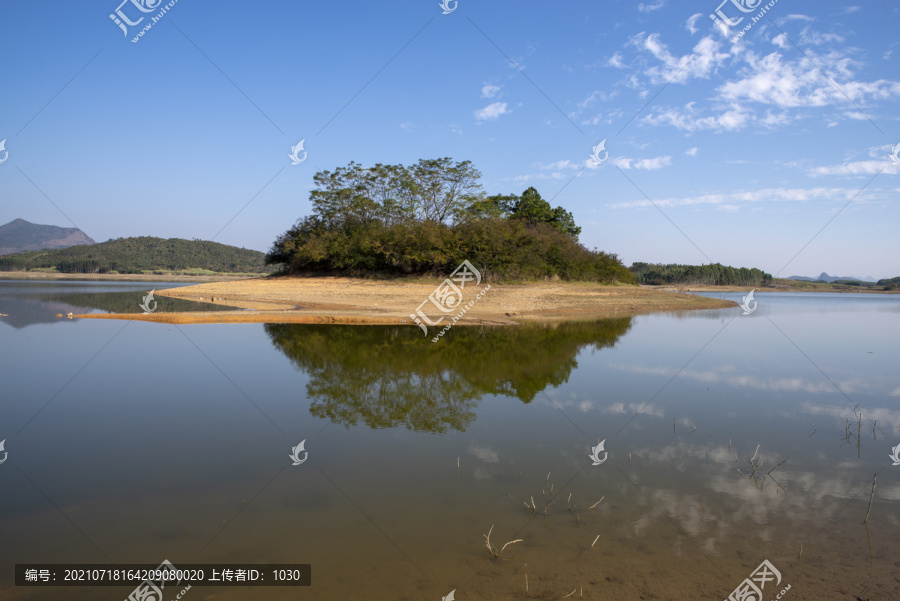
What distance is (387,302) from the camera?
26.0 metres

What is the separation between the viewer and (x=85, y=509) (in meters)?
4.33

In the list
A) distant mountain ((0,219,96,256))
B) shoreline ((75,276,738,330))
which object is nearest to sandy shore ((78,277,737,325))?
shoreline ((75,276,738,330))

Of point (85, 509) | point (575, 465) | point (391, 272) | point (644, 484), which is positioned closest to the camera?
point (85, 509)

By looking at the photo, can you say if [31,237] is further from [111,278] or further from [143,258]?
[111,278]

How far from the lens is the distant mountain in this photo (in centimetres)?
16225

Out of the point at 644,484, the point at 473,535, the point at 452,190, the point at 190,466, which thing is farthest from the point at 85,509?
the point at 452,190

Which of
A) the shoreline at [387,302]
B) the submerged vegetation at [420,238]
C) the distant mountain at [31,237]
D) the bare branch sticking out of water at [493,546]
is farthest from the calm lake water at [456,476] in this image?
the distant mountain at [31,237]

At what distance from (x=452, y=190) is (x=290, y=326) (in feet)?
77.6

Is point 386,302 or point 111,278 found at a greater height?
point 111,278

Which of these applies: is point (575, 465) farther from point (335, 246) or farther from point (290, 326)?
point (335, 246)

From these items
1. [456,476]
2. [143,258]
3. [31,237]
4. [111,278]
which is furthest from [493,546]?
[31,237]

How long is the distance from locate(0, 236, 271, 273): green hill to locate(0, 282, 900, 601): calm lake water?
78738mm

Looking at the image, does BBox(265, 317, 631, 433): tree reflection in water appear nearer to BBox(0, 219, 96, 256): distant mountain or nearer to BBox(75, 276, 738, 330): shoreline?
BBox(75, 276, 738, 330): shoreline
